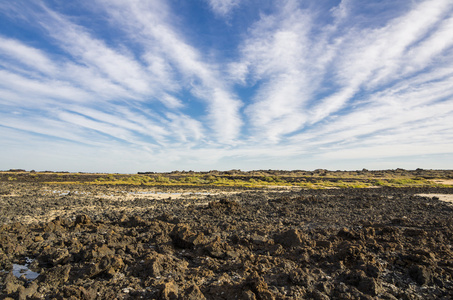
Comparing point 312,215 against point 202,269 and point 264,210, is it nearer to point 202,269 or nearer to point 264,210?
point 264,210

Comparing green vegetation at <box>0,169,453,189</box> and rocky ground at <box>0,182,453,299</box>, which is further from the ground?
green vegetation at <box>0,169,453,189</box>

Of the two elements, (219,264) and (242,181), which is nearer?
(219,264)

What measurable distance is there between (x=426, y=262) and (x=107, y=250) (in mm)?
8982

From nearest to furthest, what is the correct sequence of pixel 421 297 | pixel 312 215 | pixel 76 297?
pixel 76 297
pixel 421 297
pixel 312 215

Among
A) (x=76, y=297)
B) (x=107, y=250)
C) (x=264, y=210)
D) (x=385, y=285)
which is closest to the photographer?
(x=76, y=297)

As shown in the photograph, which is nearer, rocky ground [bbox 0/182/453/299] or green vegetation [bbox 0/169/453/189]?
rocky ground [bbox 0/182/453/299]

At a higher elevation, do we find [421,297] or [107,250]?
[107,250]

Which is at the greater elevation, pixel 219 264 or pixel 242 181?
pixel 242 181

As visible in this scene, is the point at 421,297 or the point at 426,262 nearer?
the point at 421,297

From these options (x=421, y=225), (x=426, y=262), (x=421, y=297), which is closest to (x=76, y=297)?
(x=421, y=297)

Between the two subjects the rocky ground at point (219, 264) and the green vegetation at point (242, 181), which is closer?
the rocky ground at point (219, 264)

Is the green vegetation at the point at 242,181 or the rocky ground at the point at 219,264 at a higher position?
the green vegetation at the point at 242,181

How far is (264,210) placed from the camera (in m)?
18.6

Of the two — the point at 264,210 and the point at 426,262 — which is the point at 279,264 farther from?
the point at 264,210
